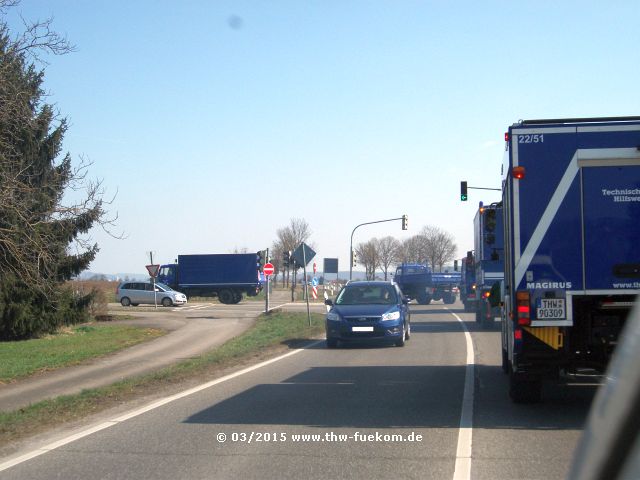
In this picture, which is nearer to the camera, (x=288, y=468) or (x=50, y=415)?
(x=288, y=468)

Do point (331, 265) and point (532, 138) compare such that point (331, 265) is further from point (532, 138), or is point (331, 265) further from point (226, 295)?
point (532, 138)

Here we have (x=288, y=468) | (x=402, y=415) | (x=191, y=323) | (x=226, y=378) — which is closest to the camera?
(x=288, y=468)

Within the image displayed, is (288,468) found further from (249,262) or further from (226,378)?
(249,262)

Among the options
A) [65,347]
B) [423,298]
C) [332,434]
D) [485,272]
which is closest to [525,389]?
[332,434]

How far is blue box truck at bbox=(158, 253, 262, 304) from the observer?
5100 centimetres

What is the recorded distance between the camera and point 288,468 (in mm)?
6418

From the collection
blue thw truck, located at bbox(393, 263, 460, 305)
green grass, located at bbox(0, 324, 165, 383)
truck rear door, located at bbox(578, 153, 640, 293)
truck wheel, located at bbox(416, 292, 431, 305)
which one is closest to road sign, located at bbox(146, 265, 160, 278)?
green grass, located at bbox(0, 324, 165, 383)

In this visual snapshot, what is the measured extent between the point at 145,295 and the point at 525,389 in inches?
1592

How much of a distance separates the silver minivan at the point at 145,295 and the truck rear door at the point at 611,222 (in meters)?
40.2

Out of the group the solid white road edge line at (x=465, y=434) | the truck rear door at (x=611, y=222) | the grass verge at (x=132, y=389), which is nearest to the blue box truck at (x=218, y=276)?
the grass verge at (x=132, y=389)

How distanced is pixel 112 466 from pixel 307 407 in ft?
11.4

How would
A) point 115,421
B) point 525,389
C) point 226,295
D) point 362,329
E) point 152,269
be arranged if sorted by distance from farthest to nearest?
point 226,295, point 152,269, point 362,329, point 525,389, point 115,421

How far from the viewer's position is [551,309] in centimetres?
879

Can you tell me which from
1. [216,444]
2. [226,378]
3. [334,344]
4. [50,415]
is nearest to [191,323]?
[334,344]
